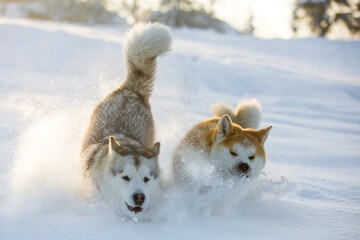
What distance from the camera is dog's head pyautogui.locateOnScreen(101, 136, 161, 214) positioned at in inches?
138

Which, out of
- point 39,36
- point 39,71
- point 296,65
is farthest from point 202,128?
point 296,65

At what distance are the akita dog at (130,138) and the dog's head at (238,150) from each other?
844mm

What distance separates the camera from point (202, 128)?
513 centimetres

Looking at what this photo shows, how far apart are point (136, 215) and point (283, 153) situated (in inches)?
152

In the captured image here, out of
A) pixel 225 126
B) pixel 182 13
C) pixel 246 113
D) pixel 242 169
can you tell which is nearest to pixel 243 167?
pixel 242 169

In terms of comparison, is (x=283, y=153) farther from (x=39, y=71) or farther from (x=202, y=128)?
(x=39, y=71)

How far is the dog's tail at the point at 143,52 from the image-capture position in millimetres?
5281

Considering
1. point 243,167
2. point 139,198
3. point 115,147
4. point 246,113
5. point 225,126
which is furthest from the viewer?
point 246,113

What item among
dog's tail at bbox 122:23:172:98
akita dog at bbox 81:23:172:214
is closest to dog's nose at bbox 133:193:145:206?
akita dog at bbox 81:23:172:214

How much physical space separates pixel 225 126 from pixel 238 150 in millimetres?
364

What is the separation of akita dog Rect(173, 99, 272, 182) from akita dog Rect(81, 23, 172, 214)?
525 mm

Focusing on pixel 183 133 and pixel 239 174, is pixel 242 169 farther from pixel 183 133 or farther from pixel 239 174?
pixel 183 133

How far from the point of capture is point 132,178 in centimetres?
359

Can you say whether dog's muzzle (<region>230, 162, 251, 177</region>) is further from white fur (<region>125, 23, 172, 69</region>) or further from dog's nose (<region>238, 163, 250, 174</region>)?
white fur (<region>125, 23, 172, 69</region>)
